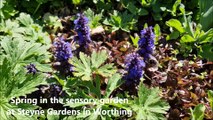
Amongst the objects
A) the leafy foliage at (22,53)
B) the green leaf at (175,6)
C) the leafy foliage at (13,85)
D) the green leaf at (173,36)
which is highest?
the green leaf at (175,6)

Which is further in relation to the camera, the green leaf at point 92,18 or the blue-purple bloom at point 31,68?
the green leaf at point 92,18

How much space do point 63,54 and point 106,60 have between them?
1.87ft

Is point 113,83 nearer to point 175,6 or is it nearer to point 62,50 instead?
point 62,50

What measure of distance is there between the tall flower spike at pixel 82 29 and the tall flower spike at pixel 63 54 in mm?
218

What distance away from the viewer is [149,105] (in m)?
2.56

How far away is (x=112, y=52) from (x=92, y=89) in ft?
2.55

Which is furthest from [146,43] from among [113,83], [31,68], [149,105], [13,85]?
[13,85]

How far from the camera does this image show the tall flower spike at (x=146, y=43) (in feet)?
9.33

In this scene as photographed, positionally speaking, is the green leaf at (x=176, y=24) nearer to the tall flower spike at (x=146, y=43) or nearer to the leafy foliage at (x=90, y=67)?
the tall flower spike at (x=146, y=43)

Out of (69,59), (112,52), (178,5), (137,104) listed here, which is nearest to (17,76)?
(69,59)

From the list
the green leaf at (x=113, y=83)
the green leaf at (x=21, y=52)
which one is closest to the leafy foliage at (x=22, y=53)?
the green leaf at (x=21, y=52)

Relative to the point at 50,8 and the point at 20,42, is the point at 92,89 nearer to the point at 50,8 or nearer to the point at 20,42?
the point at 20,42

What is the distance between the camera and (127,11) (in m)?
3.81

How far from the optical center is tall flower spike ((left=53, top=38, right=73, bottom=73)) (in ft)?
9.07
